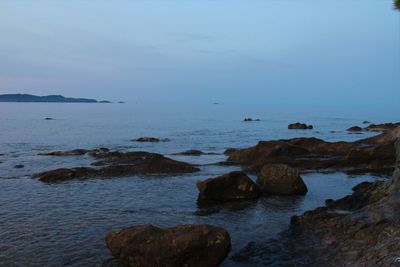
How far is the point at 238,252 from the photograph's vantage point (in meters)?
16.3

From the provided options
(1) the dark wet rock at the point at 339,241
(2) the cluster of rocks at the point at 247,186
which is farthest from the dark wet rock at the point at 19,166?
(1) the dark wet rock at the point at 339,241

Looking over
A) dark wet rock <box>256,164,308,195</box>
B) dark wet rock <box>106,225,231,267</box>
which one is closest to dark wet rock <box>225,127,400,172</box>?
dark wet rock <box>256,164,308,195</box>

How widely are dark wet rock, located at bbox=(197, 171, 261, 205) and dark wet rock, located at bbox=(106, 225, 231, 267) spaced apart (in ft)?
34.3

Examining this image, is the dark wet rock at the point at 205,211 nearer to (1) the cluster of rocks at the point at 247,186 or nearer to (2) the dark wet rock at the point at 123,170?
(1) the cluster of rocks at the point at 247,186

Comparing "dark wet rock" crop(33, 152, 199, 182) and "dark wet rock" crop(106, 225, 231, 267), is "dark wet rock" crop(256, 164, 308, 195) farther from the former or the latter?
"dark wet rock" crop(106, 225, 231, 267)

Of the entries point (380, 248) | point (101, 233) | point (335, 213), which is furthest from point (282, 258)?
point (101, 233)

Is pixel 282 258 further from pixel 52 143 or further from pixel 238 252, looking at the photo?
pixel 52 143

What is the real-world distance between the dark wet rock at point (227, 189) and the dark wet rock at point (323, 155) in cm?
1060

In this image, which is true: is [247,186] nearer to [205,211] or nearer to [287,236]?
[205,211]

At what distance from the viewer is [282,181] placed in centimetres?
2691

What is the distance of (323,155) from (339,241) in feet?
89.9

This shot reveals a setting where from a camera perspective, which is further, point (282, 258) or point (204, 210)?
point (204, 210)

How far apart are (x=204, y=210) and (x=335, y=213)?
6810 millimetres

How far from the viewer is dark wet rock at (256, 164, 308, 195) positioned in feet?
87.8
